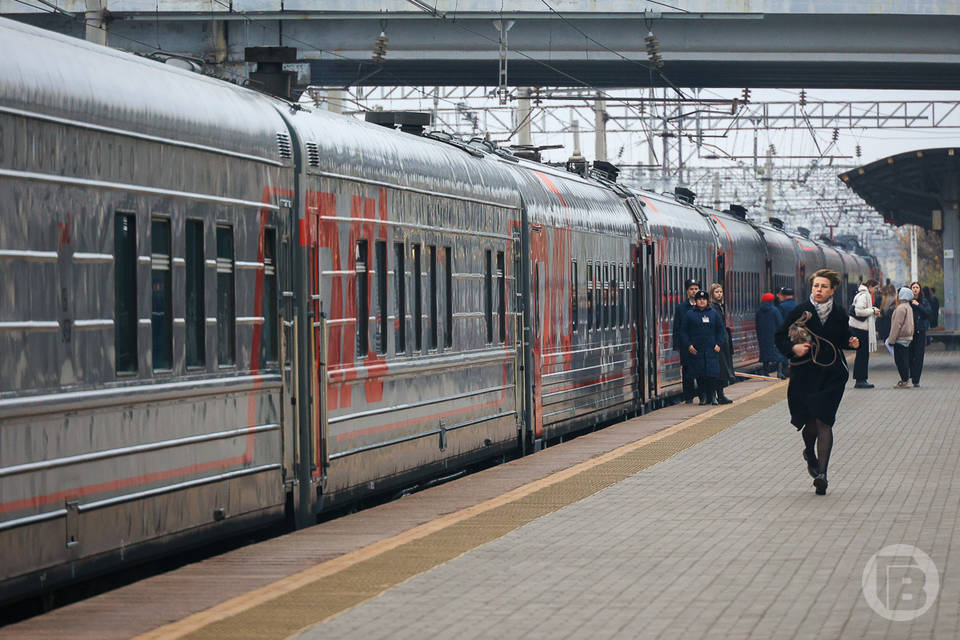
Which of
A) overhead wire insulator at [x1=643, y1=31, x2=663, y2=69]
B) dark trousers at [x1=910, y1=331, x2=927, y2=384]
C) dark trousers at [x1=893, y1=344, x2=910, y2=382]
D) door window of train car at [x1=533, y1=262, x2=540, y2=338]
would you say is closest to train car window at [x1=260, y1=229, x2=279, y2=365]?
door window of train car at [x1=533, y1=262, x2=540, y2=338]

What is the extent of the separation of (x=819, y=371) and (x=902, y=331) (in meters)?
15.3

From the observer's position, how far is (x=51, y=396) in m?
8.26

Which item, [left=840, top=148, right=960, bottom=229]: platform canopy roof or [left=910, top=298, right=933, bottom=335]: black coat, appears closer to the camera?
[left=910, top=298, right=933, bottom=335]: black coat

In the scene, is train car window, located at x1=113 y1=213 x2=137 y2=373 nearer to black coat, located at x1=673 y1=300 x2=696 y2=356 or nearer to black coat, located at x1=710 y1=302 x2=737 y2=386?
black coat, located at x1=673 y1=300 x2=696 y2=356

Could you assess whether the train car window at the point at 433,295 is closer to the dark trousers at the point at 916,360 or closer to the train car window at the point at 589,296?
the train car window at the point at 589,296

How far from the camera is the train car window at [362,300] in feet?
41.5

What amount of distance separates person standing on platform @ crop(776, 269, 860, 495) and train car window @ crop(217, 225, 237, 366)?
487 cm

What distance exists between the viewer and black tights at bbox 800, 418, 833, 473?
1333cm

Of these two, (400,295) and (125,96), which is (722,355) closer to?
(400,295)

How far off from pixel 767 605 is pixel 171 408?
11.4ft

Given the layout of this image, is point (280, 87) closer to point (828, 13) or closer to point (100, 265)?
point (100, 265)

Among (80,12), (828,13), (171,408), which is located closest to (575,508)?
(171,408)

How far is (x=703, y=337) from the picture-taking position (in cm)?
2436

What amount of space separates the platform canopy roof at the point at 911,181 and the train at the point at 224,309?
69.7 feet
